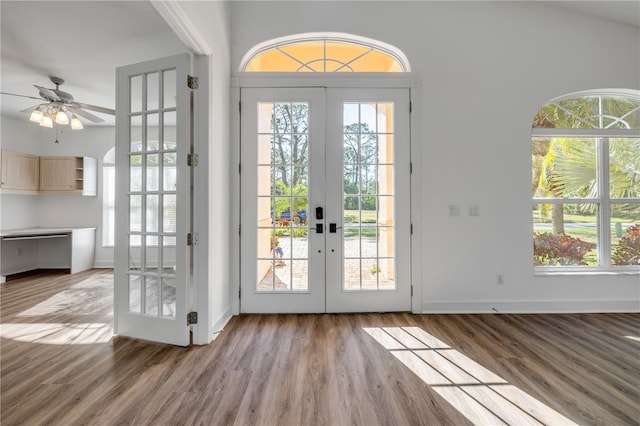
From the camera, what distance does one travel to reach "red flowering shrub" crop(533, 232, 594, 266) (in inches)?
130

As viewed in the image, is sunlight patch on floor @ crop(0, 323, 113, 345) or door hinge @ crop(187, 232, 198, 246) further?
sunlight patch on floor @ crop(0, 323, 113, 345)

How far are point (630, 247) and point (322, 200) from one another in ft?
12.2

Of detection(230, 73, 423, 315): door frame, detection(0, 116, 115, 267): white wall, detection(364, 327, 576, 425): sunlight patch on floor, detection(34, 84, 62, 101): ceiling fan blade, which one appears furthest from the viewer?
detection(0, 116, 115, 267): white wall

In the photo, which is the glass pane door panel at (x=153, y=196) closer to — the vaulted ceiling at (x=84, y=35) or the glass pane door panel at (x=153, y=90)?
the glass pane door panel at (x=153, y=90)

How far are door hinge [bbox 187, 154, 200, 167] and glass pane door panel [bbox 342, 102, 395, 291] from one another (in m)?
1.49

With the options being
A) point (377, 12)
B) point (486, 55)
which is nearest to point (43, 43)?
point (377, 12)

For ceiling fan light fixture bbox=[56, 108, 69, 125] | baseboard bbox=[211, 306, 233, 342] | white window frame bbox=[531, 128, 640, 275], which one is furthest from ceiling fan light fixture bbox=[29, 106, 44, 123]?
white window frame bbox=[531, 128, 640, 275]

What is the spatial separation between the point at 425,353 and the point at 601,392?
1048 mm

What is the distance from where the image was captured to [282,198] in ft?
10.1

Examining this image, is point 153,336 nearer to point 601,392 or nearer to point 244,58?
point 244,58

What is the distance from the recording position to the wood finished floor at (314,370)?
1.59 meters

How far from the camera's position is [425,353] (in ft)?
7.34

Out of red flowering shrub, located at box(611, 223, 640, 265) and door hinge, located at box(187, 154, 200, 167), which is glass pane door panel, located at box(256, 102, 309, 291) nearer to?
door hinge, located at box(187, 154, 200, 167)

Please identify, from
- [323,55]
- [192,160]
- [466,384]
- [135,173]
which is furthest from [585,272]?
[135,173]
